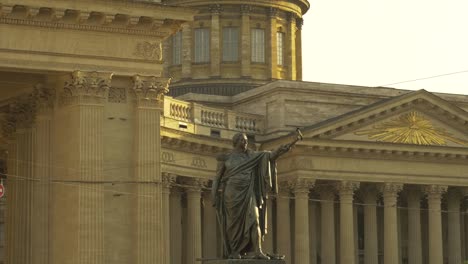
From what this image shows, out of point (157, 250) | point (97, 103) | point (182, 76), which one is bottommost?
point (157, 250)

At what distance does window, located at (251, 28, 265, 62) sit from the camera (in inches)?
3625

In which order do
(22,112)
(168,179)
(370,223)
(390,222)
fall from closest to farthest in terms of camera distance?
(22,112)
(168,179)
(390,222)
(370,223)

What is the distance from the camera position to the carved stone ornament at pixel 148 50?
4925 cm

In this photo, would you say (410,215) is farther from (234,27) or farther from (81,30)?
(81,30)

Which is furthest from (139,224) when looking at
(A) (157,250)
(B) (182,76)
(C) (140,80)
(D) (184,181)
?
(B) (182,76)

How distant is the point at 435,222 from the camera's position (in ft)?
256

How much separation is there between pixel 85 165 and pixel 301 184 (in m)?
27.0

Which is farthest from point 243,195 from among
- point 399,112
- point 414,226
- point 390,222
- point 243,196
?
point 414,226

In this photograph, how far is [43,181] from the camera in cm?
4906

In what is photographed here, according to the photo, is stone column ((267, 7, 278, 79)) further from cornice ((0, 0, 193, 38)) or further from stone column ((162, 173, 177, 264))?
cornice ((0, 0, 193, 38))

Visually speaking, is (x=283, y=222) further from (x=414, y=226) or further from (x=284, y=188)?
(x=414, y=226)

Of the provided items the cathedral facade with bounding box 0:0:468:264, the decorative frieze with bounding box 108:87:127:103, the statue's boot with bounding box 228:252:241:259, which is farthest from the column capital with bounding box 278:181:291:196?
the statue's boot with bounding box 228:252:241:259

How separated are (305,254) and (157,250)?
25.8m

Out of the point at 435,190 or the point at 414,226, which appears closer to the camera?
the point at 435,190
